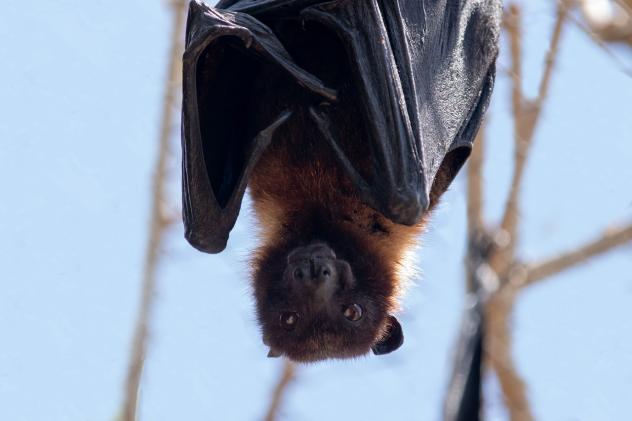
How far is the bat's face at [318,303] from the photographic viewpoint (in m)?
5.16

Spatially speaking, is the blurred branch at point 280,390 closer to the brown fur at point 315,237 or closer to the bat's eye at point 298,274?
the brown fur at point 315,237

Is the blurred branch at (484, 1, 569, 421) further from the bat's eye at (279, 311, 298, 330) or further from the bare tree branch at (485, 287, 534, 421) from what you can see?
the bat's eye at (279, 311, 298, 330)

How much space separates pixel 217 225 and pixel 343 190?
68cm

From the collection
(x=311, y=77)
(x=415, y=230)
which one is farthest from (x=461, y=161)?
(x=311, y=77)

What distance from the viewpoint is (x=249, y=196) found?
5.82m

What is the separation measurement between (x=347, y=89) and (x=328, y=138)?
0.39 metres

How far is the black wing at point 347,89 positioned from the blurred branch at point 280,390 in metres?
1.28

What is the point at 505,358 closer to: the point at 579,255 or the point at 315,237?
the point at 579,255

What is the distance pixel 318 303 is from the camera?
17.1ft

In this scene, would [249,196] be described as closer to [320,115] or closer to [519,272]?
[320,115]

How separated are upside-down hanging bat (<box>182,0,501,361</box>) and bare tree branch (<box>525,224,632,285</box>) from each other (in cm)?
98

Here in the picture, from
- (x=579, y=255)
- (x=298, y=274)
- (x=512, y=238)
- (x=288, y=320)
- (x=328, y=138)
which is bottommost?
(x=512, y=238)

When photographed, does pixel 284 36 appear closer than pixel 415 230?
Yes

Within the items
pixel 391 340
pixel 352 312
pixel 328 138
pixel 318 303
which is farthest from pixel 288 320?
pixel 328 138
